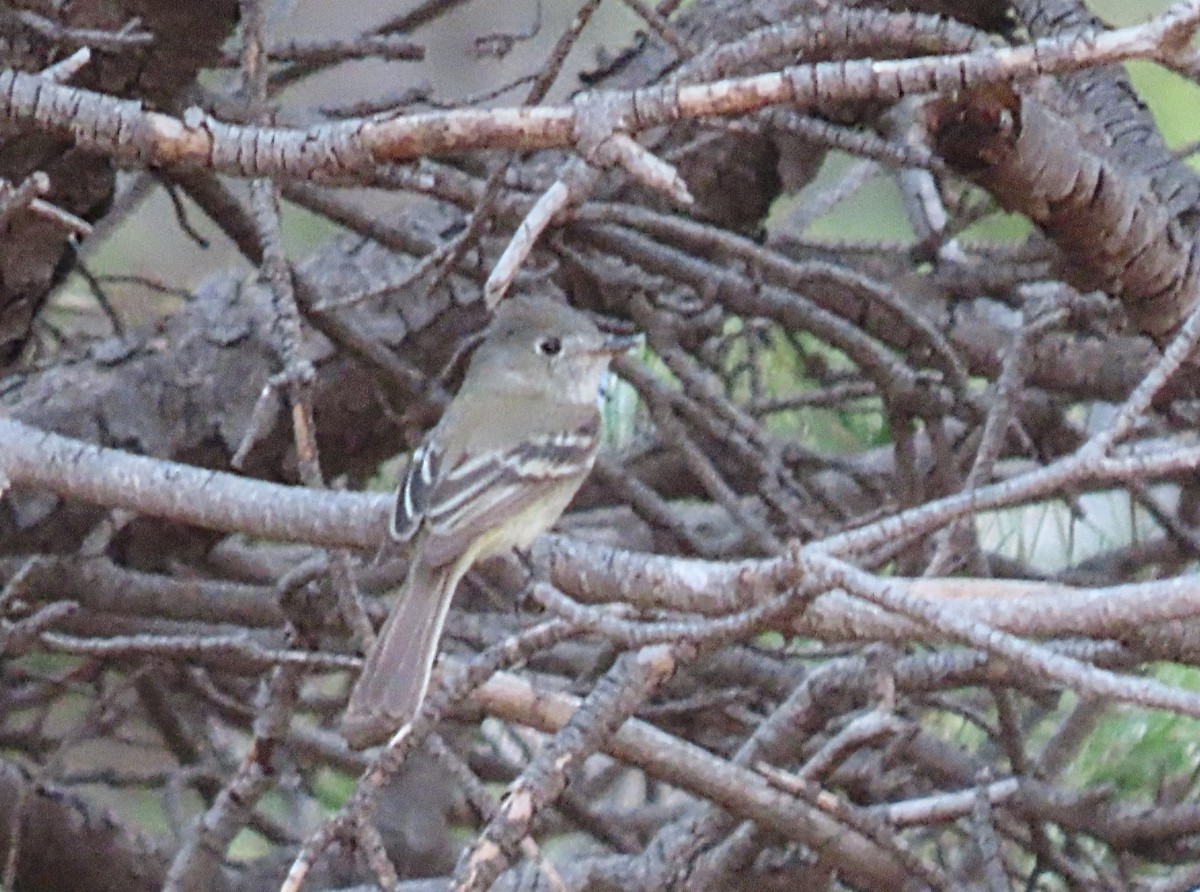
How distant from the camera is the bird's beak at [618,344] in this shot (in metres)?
2.70

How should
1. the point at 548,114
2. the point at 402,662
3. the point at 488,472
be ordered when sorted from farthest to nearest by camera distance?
the point at 488,472 → the point at 402,662 → the point at 548,114

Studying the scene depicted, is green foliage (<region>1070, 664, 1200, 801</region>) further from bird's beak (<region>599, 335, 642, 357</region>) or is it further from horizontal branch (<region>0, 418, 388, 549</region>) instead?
horizontal branch (<region>0, 418, 388, 549</region>)

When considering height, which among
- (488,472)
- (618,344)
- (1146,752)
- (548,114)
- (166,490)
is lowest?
(1146,752)

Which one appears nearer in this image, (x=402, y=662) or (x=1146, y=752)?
(x=402, y=662)

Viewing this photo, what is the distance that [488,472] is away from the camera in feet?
8.61

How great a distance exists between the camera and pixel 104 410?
2740mm

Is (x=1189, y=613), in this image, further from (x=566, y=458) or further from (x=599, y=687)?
(x=566, y=458)

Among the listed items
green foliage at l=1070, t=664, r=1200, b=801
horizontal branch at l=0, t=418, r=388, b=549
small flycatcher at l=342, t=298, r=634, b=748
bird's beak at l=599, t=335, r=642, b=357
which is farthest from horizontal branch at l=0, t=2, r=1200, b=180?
green foliage at l=1070, t=664, r=1200, b=801

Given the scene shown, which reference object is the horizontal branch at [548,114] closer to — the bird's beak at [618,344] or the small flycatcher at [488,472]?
the small flycatcher at [488,472]

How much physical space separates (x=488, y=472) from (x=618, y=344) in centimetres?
27

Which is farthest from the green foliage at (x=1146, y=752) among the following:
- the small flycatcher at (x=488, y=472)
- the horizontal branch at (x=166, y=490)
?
the horizontal branch at (x=166, y=490)

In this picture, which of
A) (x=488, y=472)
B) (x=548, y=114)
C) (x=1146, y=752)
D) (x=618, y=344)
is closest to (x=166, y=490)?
(x=548, y=114)

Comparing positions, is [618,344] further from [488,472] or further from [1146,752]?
[1146,752]

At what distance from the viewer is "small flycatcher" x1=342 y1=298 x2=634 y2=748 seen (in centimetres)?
205
